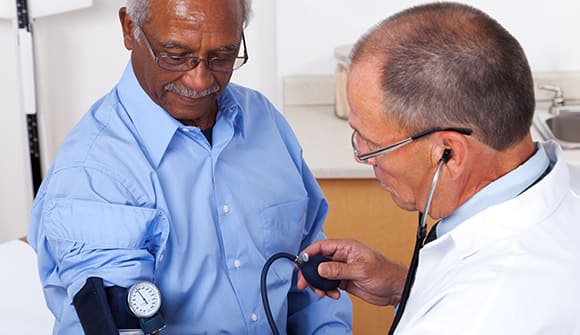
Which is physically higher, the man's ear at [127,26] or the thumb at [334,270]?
the man's ear at [127,26]

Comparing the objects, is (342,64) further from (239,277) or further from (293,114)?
(239,277)

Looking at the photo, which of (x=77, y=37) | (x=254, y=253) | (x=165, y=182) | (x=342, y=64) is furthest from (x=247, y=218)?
(x=77, y=37)

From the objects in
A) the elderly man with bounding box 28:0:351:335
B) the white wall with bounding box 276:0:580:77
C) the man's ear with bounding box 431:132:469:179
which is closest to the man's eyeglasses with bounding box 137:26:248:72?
the elderly man with bounding box 28:0:351:335

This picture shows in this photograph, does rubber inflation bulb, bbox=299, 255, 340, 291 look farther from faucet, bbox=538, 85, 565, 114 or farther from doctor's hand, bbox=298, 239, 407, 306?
faucet, bbox=538, 85, 565, 114

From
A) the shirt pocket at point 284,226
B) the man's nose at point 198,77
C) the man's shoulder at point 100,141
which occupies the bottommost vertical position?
the shirt pocket at point 284,226

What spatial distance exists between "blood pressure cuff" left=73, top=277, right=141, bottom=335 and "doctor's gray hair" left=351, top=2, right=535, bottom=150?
0.49m

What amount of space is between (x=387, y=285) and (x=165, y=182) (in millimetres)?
434

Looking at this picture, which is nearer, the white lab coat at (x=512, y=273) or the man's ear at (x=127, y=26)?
the white lab coat at (x=512, y=273)

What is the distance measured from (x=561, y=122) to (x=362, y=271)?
4.29 feet

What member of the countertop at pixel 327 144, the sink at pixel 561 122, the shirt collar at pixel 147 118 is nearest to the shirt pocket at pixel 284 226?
the shirt collar at pixel 147 118

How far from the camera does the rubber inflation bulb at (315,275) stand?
5.10 feet

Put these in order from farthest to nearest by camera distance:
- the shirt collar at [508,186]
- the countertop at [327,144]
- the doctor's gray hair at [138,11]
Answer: the countertop at [327,144], the doctor's gray hair at [138,11], the shirt collar at [508,186]

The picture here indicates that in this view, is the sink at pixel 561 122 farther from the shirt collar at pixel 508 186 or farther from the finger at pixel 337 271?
the shirt collar at pixel 508 186

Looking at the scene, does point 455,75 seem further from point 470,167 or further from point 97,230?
point 97,230
